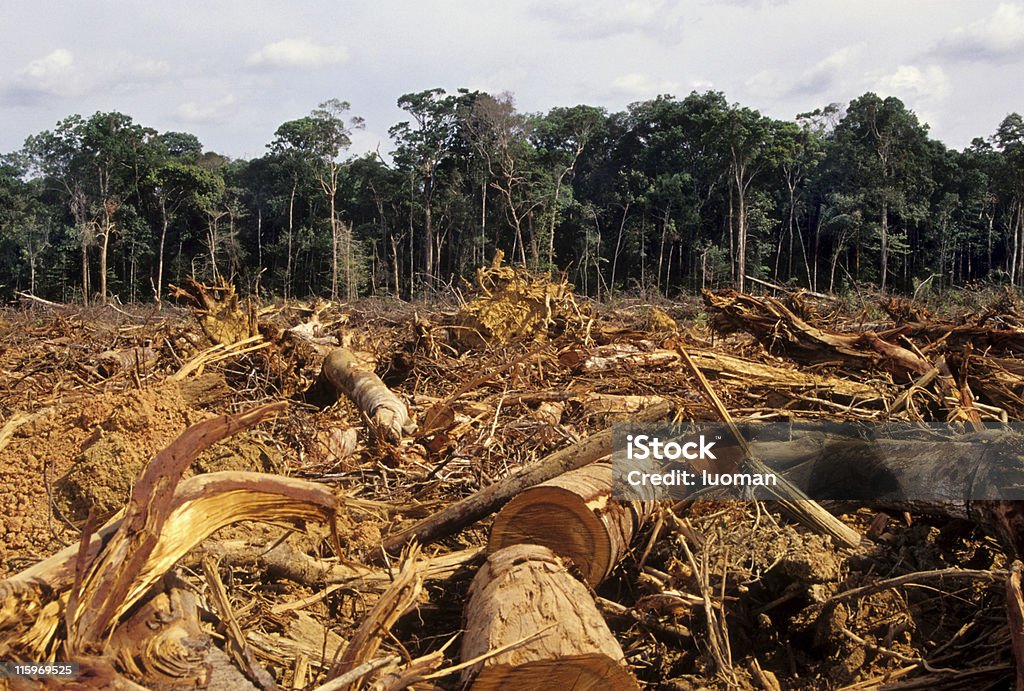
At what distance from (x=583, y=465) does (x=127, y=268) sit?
42178 mm

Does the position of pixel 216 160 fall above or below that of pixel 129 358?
above

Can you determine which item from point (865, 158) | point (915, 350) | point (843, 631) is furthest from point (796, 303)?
point (865, 158)

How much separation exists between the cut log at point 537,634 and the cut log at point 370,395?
2.23 meters

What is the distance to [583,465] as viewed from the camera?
3467mm

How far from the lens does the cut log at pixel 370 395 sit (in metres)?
4.87

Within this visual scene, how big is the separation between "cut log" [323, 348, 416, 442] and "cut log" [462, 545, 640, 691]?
2227 mm

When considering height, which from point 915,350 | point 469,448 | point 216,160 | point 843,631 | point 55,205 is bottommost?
point 843,631

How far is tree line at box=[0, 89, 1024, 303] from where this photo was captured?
36844mm

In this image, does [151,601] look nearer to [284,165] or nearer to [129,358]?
[129,358]

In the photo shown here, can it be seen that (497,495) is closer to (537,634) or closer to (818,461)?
(537,634)

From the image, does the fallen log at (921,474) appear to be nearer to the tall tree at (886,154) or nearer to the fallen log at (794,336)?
the fallen log at (794,336)

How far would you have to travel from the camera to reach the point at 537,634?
7.16 feet

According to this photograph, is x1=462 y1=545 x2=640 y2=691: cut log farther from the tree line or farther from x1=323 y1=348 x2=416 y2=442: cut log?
the tree line

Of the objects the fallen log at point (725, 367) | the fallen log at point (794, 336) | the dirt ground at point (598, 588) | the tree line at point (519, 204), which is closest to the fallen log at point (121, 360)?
the dirt ground at point (598, 588)
